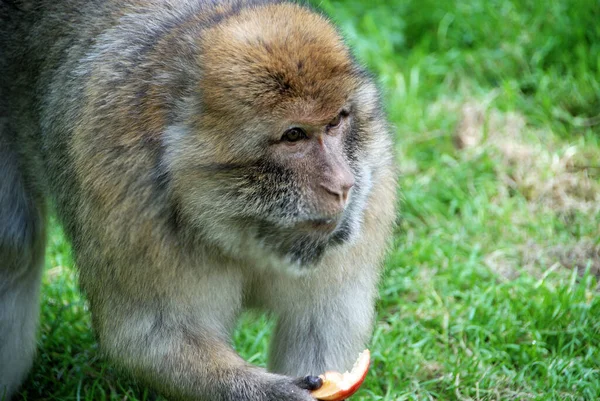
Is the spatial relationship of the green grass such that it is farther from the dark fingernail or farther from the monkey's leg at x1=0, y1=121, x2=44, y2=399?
the dark fingernail

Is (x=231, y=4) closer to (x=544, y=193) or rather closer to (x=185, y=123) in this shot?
(x=185, y=123)

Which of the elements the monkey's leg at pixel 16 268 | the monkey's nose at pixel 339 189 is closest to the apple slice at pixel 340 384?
the monkey's nose at pixel 339 189

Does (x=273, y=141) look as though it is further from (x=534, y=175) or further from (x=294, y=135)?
(x=534, y=175)

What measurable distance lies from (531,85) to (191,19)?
3852 millimetres

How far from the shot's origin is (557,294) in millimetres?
5371

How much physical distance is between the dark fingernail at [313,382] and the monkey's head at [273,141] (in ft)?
1.41

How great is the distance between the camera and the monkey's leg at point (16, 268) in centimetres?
459

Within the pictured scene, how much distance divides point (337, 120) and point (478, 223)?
2661 millimetres

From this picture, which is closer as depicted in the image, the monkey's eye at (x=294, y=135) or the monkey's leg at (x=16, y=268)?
the monkey's eye at (x=294, y=135)

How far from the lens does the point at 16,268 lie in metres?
4.75

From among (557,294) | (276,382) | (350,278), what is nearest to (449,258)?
(557,294)

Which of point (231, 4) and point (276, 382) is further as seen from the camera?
point (231, 4)

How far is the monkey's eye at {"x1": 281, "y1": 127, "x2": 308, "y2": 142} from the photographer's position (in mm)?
3566

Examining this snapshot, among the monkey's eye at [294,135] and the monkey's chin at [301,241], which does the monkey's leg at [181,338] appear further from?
the monkey's eye at [294,135]
